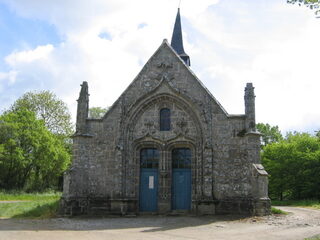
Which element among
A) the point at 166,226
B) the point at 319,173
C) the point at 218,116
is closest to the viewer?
the point at 166,226

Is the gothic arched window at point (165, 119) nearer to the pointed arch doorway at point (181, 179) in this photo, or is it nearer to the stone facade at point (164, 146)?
the stone facade at point (164, 146)

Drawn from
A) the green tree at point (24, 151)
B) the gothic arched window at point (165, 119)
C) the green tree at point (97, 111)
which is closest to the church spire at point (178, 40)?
the gothic arched window at point (165, 119)

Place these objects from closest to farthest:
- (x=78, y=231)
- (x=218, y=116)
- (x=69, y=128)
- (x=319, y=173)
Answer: (x=78, y=231), (x=218, y=116), (x=319, y=173), (x=69, y=128)

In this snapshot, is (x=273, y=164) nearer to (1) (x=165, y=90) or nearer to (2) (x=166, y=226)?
(1) (x=165, y=90)

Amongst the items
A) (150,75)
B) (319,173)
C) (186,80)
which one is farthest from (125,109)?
(319,173)

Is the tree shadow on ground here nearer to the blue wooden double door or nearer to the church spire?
the blue wooden double door

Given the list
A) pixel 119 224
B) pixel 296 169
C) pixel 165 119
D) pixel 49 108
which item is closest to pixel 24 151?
pixel 49 108

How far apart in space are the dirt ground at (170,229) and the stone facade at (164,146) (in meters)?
1.43

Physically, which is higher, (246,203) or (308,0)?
(308,0)

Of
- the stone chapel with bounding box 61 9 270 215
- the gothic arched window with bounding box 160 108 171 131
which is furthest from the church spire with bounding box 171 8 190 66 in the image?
the gothic arched window with bounding box 160 108 171 131

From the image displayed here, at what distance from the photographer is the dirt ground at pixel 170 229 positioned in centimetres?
1095

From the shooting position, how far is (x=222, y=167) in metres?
16.9

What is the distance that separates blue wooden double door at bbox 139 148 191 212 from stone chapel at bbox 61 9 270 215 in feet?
Answer: 0.16

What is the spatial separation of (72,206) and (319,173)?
20.8 m
